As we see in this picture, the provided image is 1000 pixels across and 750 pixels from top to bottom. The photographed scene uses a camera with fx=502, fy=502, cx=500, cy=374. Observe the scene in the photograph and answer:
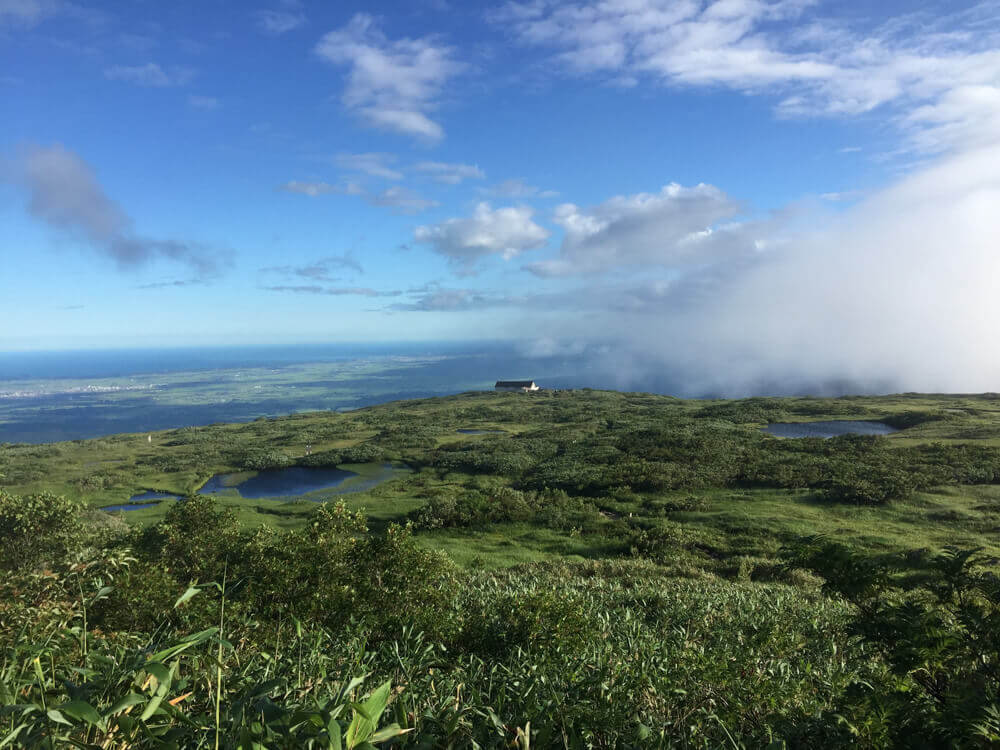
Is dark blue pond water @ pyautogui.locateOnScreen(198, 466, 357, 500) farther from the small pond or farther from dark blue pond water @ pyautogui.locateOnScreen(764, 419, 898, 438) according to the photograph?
dark blue pond water @ pyautogui.locateOnScreen(764, 419, 898, 438)

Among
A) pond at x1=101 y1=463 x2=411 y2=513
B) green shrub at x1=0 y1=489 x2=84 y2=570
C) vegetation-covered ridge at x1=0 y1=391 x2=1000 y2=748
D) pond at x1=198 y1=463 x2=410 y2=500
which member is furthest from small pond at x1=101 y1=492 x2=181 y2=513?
green shrub at x1=0 y1=489 x2=84 y2=570

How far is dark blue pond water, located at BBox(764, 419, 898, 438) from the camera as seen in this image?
52375 millimetres

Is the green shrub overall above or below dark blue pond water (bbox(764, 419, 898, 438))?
above

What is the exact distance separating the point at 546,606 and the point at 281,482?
156 feet

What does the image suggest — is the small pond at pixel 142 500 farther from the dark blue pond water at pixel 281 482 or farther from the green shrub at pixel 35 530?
the green shrub at pixel 35 530

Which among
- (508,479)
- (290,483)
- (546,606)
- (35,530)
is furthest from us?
(290,483)

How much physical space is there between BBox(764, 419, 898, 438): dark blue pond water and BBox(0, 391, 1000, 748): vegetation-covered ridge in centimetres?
529

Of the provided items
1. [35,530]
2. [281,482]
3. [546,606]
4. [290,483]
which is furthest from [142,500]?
[546,606]

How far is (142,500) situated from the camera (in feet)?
140


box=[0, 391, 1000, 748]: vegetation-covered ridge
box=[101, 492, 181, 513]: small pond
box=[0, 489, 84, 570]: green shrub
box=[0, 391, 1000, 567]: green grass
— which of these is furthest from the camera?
box=[101, 492, 181, 513]: small pond

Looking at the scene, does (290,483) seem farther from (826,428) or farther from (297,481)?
(826,428)

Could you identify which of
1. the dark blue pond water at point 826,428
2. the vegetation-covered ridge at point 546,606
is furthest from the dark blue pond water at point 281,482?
the dark blue pond water at point 826,428

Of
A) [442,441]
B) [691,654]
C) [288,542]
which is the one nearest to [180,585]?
[288,542]

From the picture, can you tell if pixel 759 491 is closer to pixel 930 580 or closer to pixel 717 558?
pixel 717 558
